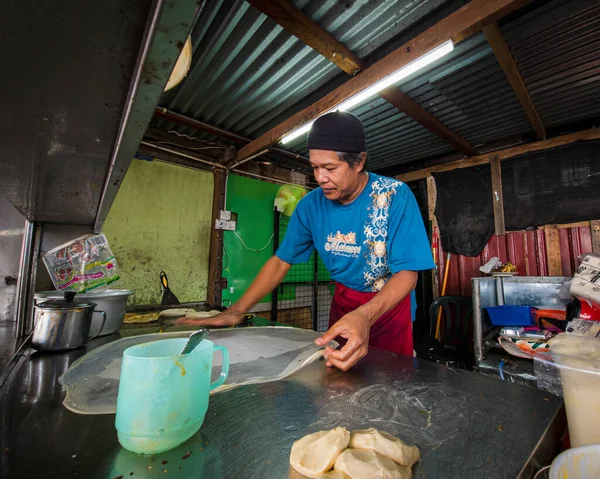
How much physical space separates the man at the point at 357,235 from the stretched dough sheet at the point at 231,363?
249mm

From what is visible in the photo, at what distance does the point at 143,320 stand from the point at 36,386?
3.17 feet

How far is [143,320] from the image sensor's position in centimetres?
164

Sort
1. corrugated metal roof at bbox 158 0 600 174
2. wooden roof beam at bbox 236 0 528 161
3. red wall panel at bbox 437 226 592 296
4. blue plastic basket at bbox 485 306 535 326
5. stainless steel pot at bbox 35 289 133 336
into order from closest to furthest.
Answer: stainless steel pot at bbox 35 289 133 336 < wooden roof beam at bbox 236 0 528 161 < corrugated metal roof at bbox 158 0 600 174 < blue plastic basket at bbox 485 306 535 326 < red wall panel at bbox 437 226 592 296

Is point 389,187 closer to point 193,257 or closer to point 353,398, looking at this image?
point 353,398

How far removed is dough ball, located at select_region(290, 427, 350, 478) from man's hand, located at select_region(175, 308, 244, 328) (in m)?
1.09

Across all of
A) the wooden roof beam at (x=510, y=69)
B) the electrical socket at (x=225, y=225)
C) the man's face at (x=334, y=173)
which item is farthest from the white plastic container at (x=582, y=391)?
the electrical socket at (x=225, y=225)

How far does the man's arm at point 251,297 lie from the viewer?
4.84 ft

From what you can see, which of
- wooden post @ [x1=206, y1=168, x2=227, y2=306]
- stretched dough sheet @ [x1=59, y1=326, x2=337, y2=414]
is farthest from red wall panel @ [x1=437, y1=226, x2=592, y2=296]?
stretched dough sheet @ [x1=59, y1=326, x2=337, y2=414]

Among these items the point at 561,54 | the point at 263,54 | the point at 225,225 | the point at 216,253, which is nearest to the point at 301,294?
the point at 216,253

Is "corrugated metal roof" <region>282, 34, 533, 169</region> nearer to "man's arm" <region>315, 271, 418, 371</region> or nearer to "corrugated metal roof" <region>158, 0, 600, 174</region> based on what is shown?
"corrugated metal roof" <region>158, 0, 600, 174</region>

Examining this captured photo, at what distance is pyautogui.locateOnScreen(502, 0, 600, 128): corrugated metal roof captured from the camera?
1.86 metres

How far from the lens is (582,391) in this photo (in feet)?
2.08

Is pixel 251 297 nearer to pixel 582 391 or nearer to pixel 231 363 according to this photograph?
pixel 231 363

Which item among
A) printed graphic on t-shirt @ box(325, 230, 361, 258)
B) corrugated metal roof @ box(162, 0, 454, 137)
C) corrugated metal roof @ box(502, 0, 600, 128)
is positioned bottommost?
printed graphic on t-shirt @ box(325, 230, 361, 258)
